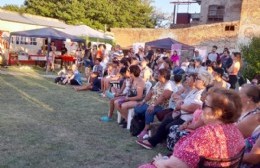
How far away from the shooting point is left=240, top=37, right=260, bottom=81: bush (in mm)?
16691

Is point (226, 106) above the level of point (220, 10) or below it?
below

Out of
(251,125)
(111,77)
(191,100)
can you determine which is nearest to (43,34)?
(111,77)

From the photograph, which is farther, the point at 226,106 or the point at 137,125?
the point at 137,125

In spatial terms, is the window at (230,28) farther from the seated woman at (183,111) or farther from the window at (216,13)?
the seated woman at (183,111)

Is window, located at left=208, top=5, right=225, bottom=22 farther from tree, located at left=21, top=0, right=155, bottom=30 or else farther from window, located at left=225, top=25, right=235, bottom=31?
tree, located at left=21, top=0, right=155, bottom=30

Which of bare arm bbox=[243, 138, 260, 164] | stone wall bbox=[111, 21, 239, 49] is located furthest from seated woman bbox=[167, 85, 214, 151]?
stone wall bbox=[111, 21, 239, 49]

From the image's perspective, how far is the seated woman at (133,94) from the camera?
7.25m

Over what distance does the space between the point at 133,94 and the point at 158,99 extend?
1.05 metres

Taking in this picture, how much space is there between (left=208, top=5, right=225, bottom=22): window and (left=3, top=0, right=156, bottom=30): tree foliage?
11.8 meters

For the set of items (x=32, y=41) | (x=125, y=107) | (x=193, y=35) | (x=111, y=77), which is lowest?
(x=125, y=107)

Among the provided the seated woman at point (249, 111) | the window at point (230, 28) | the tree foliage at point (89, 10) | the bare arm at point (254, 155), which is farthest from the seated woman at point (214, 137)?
the tree foliage at point (89, 10)

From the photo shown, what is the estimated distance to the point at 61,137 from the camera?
20.7 ft

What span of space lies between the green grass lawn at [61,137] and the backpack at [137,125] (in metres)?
0.14

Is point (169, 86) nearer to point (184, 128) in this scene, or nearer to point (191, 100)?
point (191, 100)
